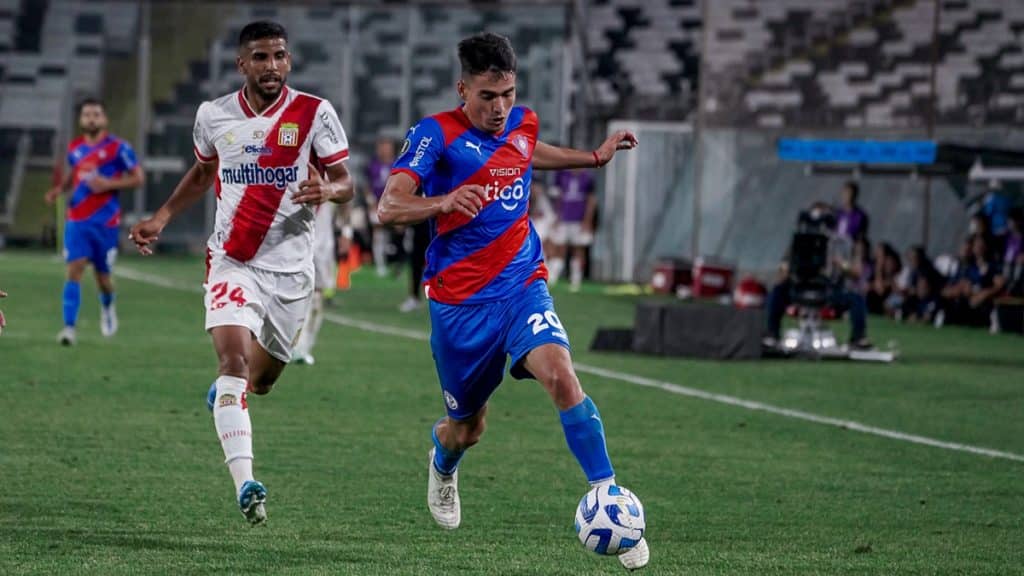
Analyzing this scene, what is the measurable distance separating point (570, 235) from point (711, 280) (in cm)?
479

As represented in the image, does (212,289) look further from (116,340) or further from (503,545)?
(116,340)

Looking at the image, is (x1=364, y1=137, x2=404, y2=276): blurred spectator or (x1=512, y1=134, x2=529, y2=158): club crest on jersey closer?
(x1=512, y1=134, x2=529, y2=158): club crest on jersey

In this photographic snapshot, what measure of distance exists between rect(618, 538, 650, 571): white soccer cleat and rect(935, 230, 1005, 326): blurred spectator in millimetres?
16000

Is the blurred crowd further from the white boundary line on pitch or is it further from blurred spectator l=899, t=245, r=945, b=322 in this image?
the white boundary line on pitch

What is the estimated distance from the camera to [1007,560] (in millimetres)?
7023

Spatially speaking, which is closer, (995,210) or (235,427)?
(235,427)

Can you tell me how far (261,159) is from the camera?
818cm

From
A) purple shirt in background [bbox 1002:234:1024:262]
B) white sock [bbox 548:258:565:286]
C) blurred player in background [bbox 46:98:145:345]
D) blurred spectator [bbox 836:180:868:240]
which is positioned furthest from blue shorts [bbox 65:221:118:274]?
white sock [bbox 548:258:565:286]

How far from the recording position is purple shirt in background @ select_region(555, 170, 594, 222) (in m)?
30.6

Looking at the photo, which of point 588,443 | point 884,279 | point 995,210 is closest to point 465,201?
point 588,443

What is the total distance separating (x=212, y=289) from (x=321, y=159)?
79 centimetres

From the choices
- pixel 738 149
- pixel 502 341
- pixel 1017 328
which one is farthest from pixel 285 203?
pixel 738 149

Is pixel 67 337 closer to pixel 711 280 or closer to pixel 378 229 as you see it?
pixel 711 280

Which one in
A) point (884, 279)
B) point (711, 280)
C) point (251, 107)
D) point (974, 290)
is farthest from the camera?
point (711, 280)
